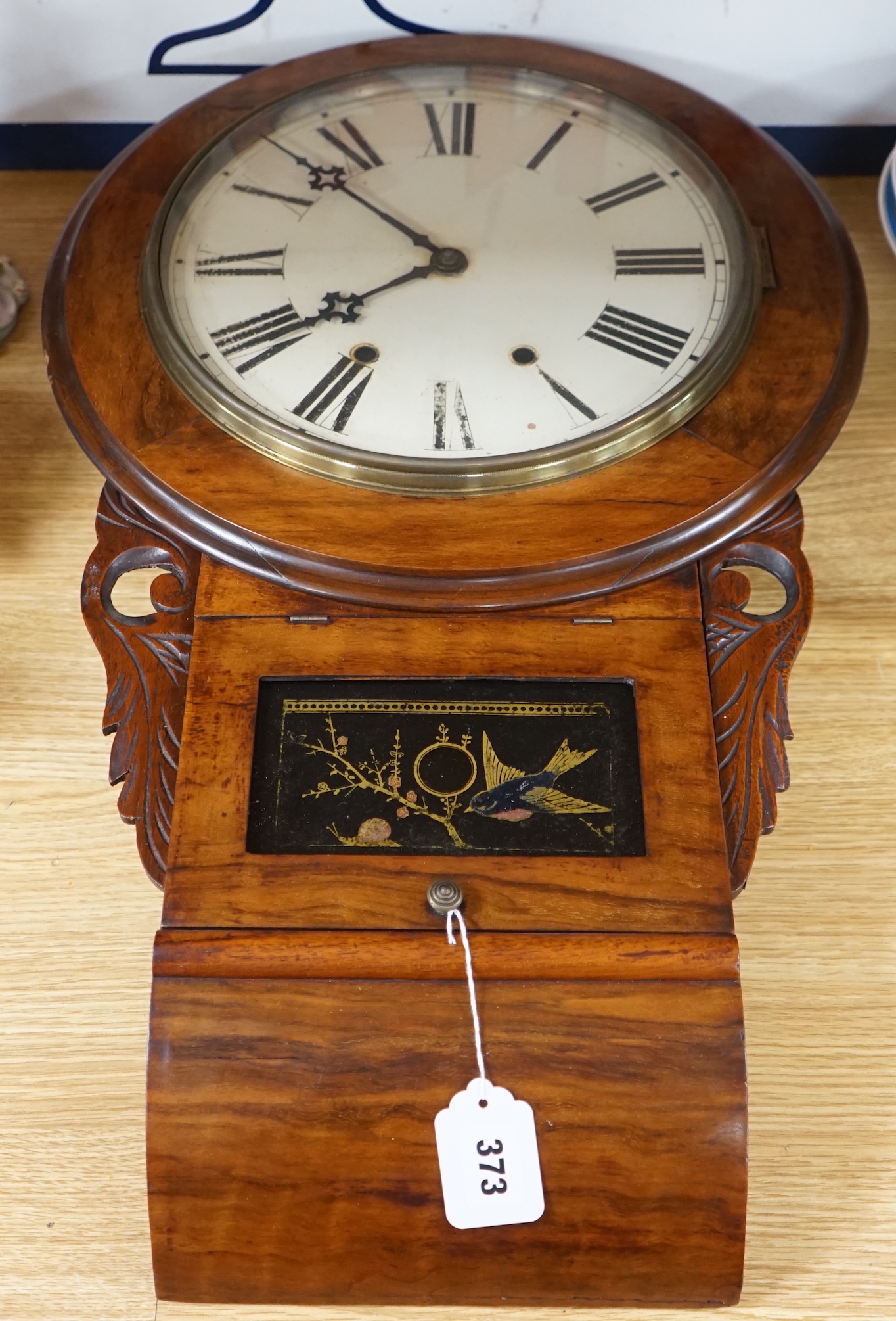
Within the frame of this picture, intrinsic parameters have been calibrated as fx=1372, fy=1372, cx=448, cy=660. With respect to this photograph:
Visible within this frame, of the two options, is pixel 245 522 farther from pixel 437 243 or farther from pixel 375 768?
pixel 437 243

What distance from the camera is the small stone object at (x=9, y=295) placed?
5.17 feet

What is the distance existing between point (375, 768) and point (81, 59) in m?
1.07

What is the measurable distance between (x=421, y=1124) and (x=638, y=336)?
0.73 m

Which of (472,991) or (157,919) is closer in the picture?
(472,991)

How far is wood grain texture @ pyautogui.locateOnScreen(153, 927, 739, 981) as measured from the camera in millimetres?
1004

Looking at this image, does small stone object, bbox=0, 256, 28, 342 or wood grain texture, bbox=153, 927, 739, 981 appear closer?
wood grain texture, bbox=153, 927, 739, 981

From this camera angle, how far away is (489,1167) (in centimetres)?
99

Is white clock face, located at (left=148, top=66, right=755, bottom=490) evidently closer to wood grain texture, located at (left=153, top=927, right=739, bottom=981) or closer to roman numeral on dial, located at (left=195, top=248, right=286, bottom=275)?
roman numeral on dial, located at (left=195, top=248, right=286, bottom=275)

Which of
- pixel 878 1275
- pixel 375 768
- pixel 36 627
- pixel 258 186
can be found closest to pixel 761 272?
pixel 258 186

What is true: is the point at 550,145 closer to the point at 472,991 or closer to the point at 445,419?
the point at 445,419

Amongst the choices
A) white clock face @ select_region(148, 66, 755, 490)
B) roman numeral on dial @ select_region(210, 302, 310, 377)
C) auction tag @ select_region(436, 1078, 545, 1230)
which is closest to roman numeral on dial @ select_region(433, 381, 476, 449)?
white clock face @ select_region(148, 66, 755, 490)

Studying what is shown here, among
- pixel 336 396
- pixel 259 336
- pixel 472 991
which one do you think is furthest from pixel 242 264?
pixel 472 991

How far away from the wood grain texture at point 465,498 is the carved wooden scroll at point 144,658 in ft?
0.12

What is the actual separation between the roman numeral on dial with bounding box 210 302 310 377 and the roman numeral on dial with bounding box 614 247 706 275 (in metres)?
0.32
